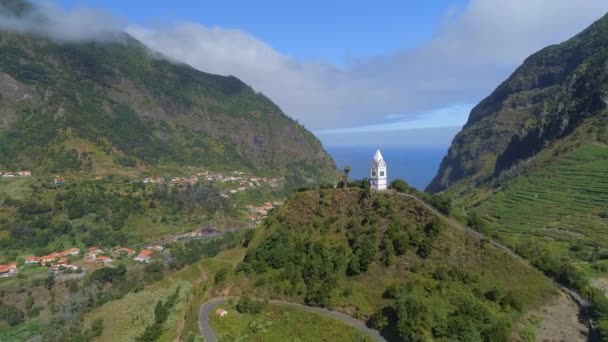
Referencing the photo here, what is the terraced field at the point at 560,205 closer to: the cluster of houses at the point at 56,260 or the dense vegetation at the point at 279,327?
the dense vegetation at the point at 279,327

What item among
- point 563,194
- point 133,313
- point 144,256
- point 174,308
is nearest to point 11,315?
point 144,256

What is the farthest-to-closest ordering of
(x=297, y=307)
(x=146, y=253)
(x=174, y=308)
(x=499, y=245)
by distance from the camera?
(x=146, y=253) → (x=174, y=308) → (x=499, y=245) → (x=297, y=307)

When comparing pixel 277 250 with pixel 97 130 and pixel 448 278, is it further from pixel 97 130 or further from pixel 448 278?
pixel 97 130

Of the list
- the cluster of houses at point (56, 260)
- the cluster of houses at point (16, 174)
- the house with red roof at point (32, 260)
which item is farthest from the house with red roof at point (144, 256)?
the cluster of houses at point (16, 174)

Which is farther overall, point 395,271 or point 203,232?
point 203,232

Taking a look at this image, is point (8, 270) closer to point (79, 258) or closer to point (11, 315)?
point (79, 258)

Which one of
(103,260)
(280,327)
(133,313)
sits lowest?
(103,260)

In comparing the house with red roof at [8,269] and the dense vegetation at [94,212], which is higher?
the dense vegetation at [94,212]
